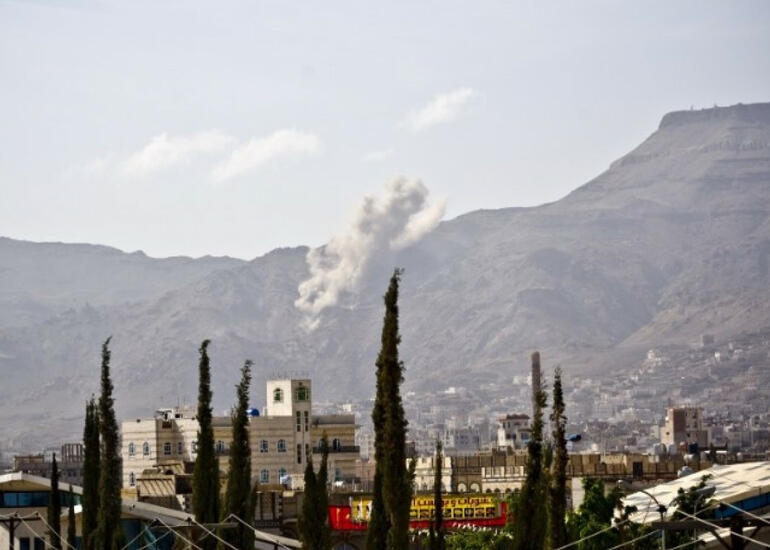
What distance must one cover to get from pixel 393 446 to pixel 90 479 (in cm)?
3065

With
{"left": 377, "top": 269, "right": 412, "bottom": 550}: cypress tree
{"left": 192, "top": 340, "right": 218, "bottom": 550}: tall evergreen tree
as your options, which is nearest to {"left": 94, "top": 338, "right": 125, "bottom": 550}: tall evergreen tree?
{"left": 192, "top": 340, "right": 218, "bottom": 550}: tall evergreen tree

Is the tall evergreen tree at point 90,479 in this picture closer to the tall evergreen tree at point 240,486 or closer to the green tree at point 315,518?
the tall evergreen tree at point 240,486

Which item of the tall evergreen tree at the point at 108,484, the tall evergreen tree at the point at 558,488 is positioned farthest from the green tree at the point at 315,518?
the tall evergreen tree at the point at 558,488

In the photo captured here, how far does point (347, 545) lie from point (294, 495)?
13334 millimetres

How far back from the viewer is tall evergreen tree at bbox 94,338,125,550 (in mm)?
98312

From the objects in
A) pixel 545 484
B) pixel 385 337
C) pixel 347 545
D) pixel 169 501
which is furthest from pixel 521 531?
pixel 169 501

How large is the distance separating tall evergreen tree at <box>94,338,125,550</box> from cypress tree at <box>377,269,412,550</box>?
2474cm

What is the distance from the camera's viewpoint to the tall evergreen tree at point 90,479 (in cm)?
10088

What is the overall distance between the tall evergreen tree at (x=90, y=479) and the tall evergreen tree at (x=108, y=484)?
1.48 feet

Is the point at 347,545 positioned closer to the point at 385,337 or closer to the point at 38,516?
the point at 38,516

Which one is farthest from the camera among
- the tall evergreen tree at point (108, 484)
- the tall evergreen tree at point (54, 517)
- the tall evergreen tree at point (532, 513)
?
the tall evergreen tree at point (54, 517)

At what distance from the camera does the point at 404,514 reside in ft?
243

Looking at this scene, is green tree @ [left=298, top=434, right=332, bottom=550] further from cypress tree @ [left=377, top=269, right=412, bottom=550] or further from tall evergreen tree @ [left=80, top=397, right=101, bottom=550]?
tall evergreen tree @ [left=80, top=397, right=101, bottom=550]

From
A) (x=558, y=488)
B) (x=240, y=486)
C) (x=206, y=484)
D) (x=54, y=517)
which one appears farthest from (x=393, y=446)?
(x=54, y=517)
